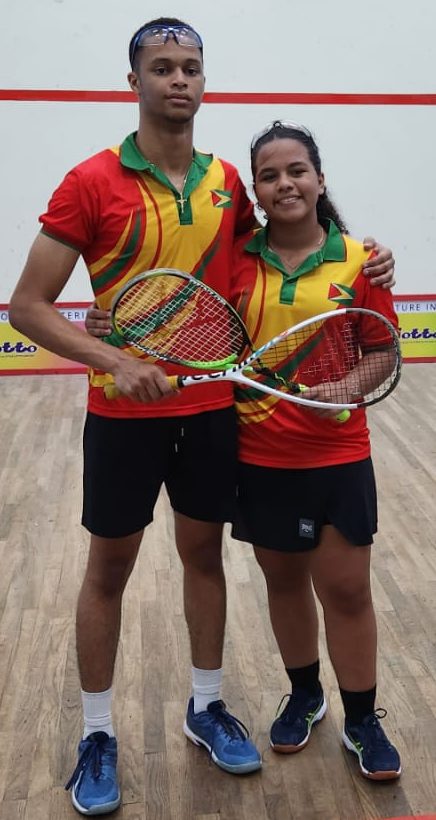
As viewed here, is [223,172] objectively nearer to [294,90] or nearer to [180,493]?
[180,493]

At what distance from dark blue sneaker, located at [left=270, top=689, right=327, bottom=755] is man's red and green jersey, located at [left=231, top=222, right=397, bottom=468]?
1.90ft

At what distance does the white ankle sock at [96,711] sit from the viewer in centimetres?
174

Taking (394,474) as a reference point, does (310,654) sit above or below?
above

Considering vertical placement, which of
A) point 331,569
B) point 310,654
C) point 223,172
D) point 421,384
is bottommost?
point 421,384

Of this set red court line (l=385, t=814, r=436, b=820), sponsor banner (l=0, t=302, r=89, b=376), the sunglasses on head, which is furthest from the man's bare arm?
sponsor banner (l=0, t=302, r=89, b=376)

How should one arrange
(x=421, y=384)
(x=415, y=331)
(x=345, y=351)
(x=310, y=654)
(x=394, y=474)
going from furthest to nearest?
(x=415, y=331)
(x=421, y=384)
(x=394, y=474)
(x=310, y=654)
(x=345, y=351)

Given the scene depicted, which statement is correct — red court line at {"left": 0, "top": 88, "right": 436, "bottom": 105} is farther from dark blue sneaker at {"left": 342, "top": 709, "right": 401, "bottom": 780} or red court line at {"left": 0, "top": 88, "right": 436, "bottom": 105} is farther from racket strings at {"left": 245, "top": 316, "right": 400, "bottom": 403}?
dark blue sneaker at {"left": 342, "top": 709, "right": 401, "bottom": 780}

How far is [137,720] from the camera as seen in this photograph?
196 centimetres

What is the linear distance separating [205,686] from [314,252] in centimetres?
93

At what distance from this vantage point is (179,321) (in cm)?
160

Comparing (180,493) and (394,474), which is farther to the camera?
(394,474)

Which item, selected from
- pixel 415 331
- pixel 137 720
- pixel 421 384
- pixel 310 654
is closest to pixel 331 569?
pixel 310 654

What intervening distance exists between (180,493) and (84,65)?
161 inches

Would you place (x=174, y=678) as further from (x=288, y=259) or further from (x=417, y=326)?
(x=417, y=326)
